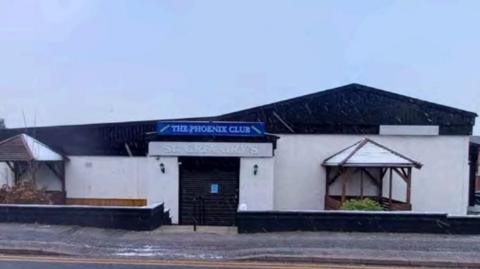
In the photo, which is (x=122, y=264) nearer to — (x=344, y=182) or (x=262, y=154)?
(x=262, y=154)

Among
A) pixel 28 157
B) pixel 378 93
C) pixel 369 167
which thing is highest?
pixel 378 93

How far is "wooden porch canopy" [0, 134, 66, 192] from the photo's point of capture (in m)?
22.5

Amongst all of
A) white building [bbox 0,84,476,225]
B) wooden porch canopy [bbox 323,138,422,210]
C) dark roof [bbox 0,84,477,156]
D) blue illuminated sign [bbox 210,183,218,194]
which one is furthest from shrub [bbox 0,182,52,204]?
wooden porch canopy [bbox 323,138,422,210]

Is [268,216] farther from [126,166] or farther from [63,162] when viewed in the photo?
[63,162]

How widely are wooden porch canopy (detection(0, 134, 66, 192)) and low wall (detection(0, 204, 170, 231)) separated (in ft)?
Answer: 30.7

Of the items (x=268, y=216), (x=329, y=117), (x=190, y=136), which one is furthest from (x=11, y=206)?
(x=329, y=117)

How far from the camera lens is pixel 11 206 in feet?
44.9

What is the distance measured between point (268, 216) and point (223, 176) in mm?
7772

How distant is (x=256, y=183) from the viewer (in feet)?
67.5

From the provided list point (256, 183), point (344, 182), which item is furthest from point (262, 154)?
point (344, 182)

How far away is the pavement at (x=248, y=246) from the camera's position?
986 cm

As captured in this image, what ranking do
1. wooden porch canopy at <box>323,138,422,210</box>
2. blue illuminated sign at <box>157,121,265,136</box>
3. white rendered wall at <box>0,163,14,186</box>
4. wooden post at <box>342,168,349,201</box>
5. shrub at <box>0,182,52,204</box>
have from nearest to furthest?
shrub at <box>0,182,52,204</box> < blue illuminated sign at <box>157,121,265,136</box> < wooden porch canopy at <box>323,138,422,210</box> < wooden post at <box>342,168,349,201</box> < white rendered wall at <box>0,163,14,186</box>

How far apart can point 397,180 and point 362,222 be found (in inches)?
422

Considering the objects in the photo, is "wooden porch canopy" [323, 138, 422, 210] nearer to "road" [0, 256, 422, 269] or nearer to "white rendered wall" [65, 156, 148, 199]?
"white rendered wall" [65, 156, 148, 199]
